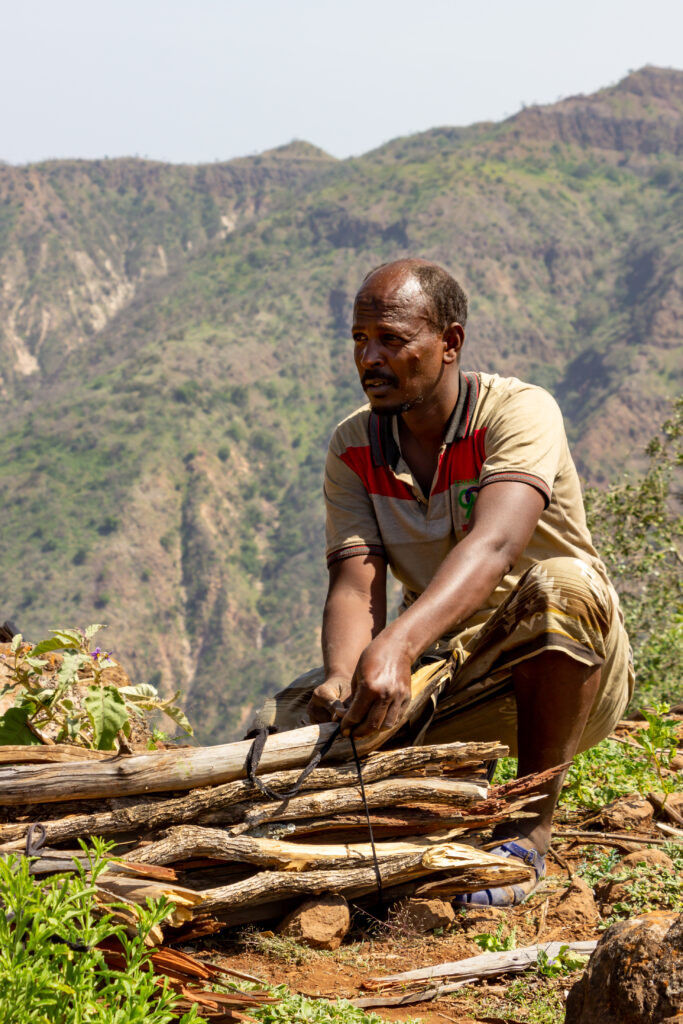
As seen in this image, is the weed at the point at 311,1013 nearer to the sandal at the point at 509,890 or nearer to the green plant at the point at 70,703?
the sandal at the point at 509,890

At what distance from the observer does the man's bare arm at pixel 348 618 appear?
2949 millimetres

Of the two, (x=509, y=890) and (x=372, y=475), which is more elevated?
(x=372, y=475)

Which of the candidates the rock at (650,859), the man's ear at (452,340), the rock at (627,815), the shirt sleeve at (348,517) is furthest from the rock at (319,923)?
the man's ear at (452,340)

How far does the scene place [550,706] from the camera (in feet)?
9.47

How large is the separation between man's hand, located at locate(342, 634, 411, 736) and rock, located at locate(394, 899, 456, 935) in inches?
19.3

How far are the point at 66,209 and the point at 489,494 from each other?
14859 centimetres

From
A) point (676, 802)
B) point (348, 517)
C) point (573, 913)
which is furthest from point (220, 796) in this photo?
point (676, 802)

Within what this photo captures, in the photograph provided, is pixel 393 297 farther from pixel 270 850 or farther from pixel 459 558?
pixel 270 850

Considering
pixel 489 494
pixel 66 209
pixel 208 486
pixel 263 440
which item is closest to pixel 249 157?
pixel 66 209

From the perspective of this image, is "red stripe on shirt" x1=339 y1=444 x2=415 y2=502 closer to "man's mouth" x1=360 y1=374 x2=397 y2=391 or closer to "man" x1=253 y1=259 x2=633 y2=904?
"man" x1=253 y1=259 x2=633 y2=904

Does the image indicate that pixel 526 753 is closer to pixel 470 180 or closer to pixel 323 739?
pixel 323 739

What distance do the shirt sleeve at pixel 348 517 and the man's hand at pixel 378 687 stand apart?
0.80 m

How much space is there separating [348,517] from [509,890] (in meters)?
1.26

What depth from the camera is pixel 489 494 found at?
2930mm
